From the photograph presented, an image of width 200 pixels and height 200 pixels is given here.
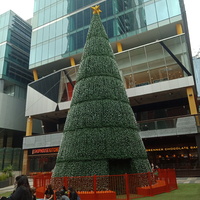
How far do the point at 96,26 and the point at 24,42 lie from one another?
1375 inches

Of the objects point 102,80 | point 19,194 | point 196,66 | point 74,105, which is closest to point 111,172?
point 74,105

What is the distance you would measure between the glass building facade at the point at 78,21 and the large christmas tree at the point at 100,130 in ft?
59.4

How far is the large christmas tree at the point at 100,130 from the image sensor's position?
413 inches

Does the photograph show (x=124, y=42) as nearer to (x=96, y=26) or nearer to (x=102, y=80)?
(x=96, y=26)

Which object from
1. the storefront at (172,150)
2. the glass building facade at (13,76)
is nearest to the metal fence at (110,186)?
the storefront at (172,150)

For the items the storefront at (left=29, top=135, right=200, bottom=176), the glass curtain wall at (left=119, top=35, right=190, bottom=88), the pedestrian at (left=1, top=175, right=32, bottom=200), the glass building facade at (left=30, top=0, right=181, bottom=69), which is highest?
the glass building facade at (left=30, top=0, right=181, bottom=69)

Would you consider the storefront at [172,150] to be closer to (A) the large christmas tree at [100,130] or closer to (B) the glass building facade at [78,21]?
(B) the glass building facade at [78,21]

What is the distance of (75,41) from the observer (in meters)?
32.7

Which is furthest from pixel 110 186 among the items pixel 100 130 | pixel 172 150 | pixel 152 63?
pixel 152 63

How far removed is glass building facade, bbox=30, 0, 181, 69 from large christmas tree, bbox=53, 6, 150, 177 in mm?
18107

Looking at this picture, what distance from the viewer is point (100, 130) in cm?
1096

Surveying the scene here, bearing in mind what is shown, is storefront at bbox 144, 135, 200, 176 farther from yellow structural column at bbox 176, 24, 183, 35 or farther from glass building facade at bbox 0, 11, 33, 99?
glass building facade at bbox 0, 11, 33, 99

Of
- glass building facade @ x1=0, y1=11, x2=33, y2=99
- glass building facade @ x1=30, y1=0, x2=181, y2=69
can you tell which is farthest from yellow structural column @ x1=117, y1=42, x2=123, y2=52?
glass building facade @ x1=0, y1=11, x2=33, y2=99

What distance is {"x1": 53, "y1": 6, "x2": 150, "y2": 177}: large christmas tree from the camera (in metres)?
10.5
